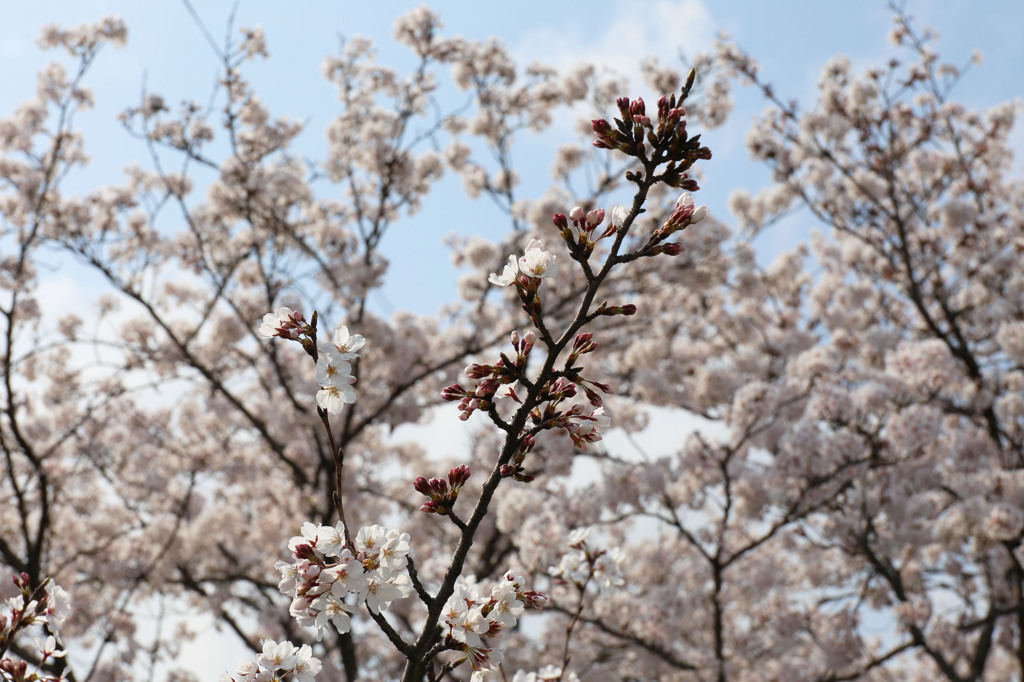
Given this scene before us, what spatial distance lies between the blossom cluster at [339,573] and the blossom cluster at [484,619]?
186 mm

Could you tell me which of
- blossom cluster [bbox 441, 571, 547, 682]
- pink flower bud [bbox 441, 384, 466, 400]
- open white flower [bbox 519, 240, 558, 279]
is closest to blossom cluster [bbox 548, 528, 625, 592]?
blossom cluster [bbox 441, 571, 547, 682]

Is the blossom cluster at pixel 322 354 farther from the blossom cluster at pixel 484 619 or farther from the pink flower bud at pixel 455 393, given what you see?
the blossom cluster at pixel 484 619

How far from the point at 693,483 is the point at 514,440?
6728 mm

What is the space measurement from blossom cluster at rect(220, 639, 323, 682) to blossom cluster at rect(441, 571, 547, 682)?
38 cm

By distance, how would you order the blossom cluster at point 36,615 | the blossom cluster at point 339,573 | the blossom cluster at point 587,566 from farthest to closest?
the blossom cluster at point 587,566, the blossom cluster at point 36,615, the blossom cluster at point 339,573

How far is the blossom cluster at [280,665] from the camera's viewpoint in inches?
73.8

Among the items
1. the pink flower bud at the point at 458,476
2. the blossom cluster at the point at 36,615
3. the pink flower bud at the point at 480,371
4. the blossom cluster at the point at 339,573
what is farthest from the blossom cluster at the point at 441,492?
the blossom cluster at the point at 36,615

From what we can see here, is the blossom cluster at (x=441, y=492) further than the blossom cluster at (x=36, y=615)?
No

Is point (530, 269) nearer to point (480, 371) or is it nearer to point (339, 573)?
point (480, 371)

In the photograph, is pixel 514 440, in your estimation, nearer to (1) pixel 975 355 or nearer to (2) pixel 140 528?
(2) pixel 140 528

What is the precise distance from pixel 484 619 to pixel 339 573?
17.5 inches

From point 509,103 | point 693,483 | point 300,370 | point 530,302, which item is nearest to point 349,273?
point 300,370

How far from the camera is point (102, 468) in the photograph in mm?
10016

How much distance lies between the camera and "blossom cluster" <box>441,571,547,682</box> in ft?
6.24
